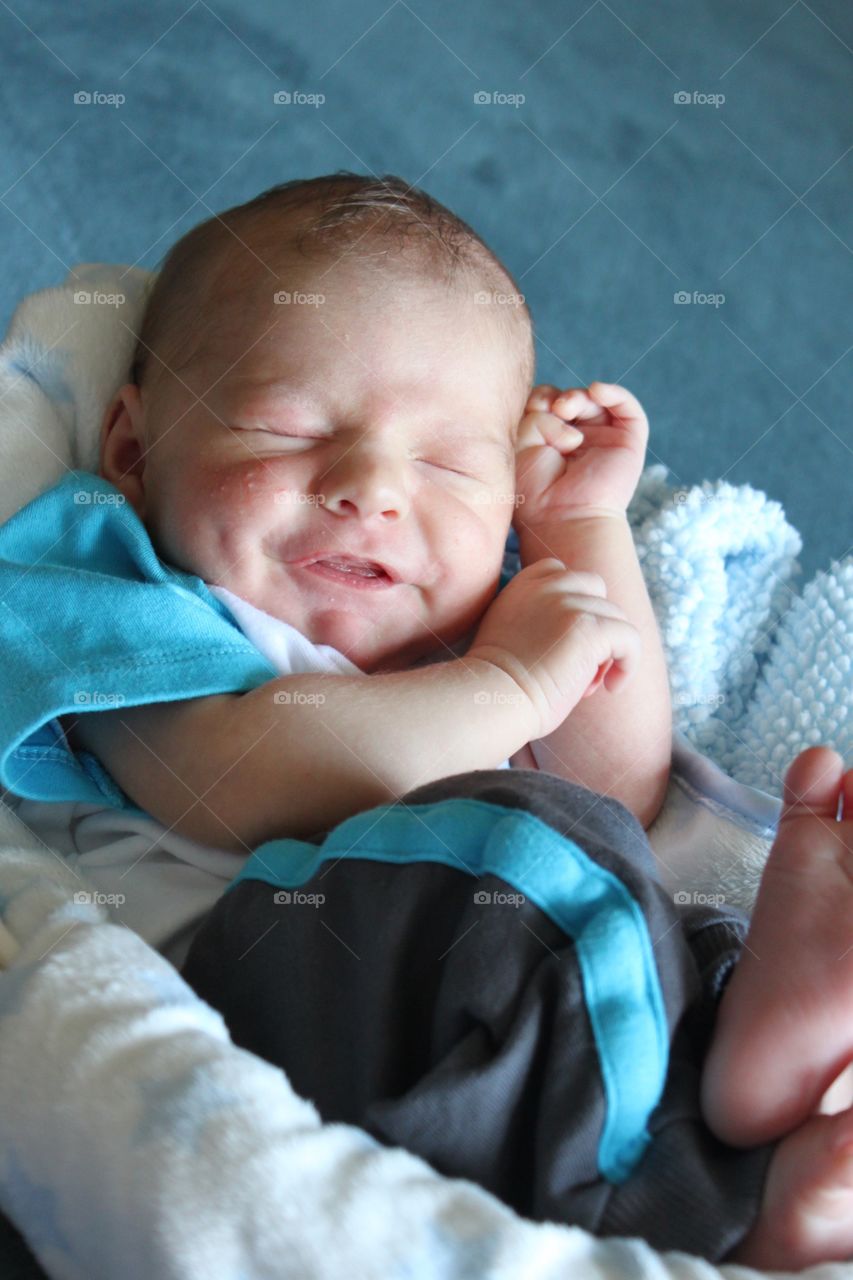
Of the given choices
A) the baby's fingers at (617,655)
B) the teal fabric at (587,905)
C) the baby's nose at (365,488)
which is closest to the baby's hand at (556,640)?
the baby's fingers at (617,655)

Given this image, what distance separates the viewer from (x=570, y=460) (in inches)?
46.6

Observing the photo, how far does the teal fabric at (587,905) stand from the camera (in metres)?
0.61

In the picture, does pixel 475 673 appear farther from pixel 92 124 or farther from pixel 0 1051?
pixel 92 124

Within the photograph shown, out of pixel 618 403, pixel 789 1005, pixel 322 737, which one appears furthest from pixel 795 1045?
pixel 618 403

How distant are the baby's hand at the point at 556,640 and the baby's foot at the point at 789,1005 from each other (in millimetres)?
238

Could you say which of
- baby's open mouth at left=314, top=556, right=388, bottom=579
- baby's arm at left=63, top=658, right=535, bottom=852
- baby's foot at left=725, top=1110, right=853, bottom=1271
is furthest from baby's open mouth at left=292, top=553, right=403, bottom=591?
baby's foot at left=725, top=1110, right=853, bottom=1271

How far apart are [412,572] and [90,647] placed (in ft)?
0.79

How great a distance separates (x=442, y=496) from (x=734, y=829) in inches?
13.5

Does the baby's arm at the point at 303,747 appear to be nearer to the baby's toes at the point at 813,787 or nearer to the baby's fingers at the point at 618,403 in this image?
the baby's toes at the point at 813,787

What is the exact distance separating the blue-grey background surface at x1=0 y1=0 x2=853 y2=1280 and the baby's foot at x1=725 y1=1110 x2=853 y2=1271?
3.20ft

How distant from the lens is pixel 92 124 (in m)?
1.57

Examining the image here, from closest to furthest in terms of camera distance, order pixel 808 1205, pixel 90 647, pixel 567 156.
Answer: pixel 808 1205 < pixel 90 647 < pixel 567 156

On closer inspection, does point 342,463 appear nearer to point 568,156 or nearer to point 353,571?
point 353,571

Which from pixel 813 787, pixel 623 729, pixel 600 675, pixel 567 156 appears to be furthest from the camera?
pixel 567 156
